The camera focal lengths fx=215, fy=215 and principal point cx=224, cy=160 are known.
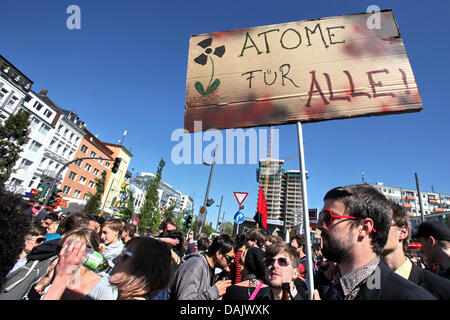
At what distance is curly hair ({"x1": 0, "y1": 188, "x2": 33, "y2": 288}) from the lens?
1.34 metres

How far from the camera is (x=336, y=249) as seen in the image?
1539mm

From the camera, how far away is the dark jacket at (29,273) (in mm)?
2158

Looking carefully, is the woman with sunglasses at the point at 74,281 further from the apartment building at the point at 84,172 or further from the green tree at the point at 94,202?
the apartment building at the point at 84,172

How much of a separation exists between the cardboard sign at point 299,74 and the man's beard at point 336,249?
1047mm

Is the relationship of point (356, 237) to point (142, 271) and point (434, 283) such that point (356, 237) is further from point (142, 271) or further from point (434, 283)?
point (142, 271)

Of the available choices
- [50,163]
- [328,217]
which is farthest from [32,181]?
[328,217]

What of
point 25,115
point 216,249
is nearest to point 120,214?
point 25,115

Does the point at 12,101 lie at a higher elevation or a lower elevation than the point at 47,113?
lower

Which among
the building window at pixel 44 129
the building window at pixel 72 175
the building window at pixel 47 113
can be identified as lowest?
the building window at pixel 72 175

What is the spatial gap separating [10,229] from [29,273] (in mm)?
1482

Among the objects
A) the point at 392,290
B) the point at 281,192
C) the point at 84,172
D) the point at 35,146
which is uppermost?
the point at 281,192

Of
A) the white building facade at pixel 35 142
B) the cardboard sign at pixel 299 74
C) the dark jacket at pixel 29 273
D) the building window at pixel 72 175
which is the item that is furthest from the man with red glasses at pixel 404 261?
the building window at pixel 72 175

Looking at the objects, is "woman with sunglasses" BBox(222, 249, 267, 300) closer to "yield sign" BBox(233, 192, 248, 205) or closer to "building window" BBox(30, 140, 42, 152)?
"yield sign" BBox(233, 192, 248, 205)

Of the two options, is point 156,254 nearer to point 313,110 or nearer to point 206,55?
point 313,110
